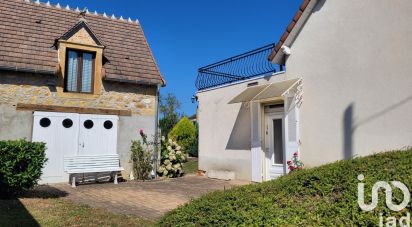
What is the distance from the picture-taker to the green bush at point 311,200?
3920 millimetres

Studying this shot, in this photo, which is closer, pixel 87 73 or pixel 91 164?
pixel 91 164

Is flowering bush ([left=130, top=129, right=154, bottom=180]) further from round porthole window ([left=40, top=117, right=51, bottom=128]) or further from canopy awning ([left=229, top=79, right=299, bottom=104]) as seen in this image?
canopy awning ([left=229, top=79, right=299, bottom=104])

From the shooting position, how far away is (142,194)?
495 inches

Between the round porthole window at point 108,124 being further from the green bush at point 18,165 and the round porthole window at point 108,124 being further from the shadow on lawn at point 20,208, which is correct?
the green bush at point 18,165

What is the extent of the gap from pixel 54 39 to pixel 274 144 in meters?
12.1

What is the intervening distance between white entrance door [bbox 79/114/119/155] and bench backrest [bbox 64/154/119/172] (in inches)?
33.2

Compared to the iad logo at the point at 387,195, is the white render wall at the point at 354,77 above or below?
above

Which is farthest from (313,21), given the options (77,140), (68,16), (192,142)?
(192,142)

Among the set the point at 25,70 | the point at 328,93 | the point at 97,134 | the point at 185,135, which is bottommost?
the point at 97,134

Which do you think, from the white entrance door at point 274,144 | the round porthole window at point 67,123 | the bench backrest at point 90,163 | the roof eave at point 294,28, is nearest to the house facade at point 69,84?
the round porthole window at point 67,123

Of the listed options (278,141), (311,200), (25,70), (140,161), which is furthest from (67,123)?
(311,200)

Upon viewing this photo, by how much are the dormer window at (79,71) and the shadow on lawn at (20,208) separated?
535 centimetres

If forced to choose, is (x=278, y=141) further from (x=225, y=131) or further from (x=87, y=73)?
(x=87, y=73)

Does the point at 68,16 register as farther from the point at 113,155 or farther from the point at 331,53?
the point at 331,53
